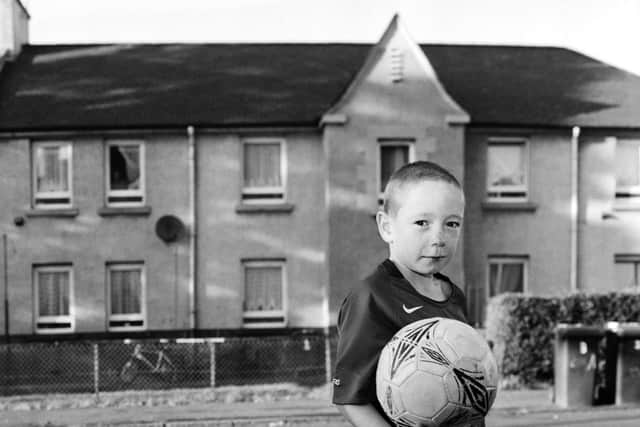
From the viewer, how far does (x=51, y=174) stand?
19.7m

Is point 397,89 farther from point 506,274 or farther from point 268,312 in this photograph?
point 268,312

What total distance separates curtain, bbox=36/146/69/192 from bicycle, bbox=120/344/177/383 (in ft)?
21.7

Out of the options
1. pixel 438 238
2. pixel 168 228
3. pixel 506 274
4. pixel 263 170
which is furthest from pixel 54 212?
pixel 438 238

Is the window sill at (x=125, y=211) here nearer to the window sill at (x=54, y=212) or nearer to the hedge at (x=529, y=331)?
the window sill at (x=54, y=212)

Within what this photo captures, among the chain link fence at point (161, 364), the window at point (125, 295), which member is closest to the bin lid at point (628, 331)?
the chain link fence at point (161, 364)

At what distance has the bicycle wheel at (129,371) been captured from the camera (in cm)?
1494

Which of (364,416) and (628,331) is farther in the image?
(628,331)

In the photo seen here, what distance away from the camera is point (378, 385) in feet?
8.38

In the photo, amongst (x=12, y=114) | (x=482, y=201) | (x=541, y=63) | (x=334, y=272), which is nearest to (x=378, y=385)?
(x=334, y=272)

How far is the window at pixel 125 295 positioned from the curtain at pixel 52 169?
100.0 inches

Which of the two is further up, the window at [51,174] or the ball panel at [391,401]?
the window at [51,174]

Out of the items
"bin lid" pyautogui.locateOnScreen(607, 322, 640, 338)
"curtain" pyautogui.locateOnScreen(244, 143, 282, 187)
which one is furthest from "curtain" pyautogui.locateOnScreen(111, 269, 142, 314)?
"bin lid" pyautogui.locateOnScreen(607, 322, 640, 338)

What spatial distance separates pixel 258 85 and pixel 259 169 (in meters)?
2.96

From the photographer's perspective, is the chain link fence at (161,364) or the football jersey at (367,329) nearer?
the football jersey at (367,329)
